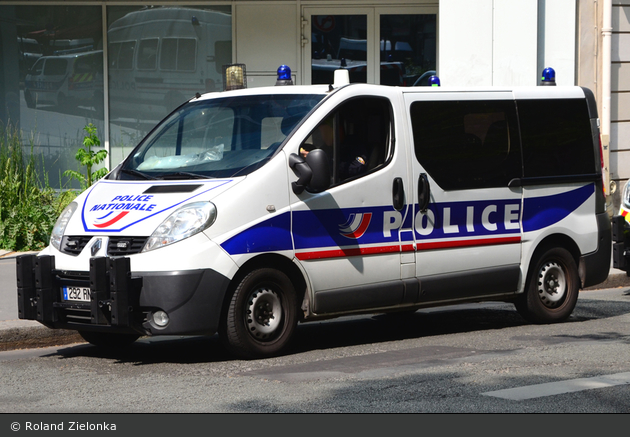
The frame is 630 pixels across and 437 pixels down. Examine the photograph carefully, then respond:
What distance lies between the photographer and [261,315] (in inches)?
267

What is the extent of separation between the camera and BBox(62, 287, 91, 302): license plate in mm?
6531

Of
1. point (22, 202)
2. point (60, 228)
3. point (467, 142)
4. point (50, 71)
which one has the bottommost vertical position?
point (22, 202)

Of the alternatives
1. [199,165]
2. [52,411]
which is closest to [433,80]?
[199,165]

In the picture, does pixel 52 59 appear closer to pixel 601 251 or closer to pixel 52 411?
pixel 601 251

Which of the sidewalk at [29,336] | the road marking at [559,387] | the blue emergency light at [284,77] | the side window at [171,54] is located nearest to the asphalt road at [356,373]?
the road marking at [559,387]

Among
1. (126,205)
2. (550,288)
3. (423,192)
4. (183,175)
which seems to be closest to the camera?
(126,205)

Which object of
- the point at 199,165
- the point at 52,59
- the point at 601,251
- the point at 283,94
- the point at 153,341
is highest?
the point at 52,59

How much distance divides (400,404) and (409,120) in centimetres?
291

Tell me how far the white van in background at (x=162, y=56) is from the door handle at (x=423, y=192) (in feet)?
27.4

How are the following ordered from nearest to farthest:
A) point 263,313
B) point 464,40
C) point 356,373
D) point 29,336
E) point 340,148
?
point 356,373, point 263,313, point 340,148, point 29,336, point 464,40

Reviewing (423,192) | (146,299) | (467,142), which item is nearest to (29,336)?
(146,299)

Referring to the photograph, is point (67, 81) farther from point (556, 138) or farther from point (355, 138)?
point (556, 138)

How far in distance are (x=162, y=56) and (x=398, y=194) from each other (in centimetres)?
887

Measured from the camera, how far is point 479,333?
809 cm
